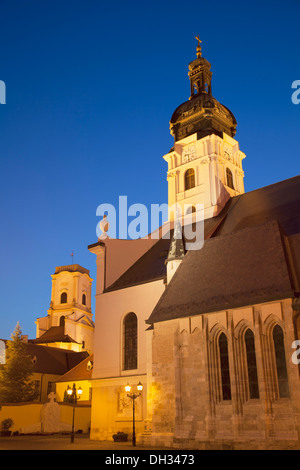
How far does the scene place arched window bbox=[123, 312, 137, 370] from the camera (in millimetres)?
28953

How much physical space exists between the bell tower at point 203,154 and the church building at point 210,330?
0.97 meters

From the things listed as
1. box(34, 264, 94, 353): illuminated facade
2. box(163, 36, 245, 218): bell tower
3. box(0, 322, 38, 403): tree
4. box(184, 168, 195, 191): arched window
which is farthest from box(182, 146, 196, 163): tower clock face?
box(34, 264, 94, 353): illuminated facade

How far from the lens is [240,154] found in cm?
3859

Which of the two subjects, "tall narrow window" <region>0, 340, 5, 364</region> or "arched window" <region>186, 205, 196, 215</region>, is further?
"tall narrow window" <region>0, 340, 5, 364</region>

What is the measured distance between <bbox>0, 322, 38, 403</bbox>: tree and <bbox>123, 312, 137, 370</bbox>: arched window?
1779 centimetres

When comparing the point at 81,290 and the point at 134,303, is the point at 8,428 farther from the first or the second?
the point at 81,290

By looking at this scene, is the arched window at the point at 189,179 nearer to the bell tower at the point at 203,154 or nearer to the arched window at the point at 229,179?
the bell tower at the point at 203,154

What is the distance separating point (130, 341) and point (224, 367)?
10983 mm

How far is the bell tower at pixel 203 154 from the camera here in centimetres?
3494

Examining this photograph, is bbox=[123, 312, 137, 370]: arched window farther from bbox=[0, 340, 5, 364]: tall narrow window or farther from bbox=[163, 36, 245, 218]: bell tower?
bbox=[0, 340, 5, 364]: tall narrow window

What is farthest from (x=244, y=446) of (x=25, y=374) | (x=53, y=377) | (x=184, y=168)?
(x=53, y=377)

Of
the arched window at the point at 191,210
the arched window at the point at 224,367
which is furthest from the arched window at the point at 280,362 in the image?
the arched window at the point at 191,210

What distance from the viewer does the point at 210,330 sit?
20.3 m

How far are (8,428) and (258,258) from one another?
74.9 ft
